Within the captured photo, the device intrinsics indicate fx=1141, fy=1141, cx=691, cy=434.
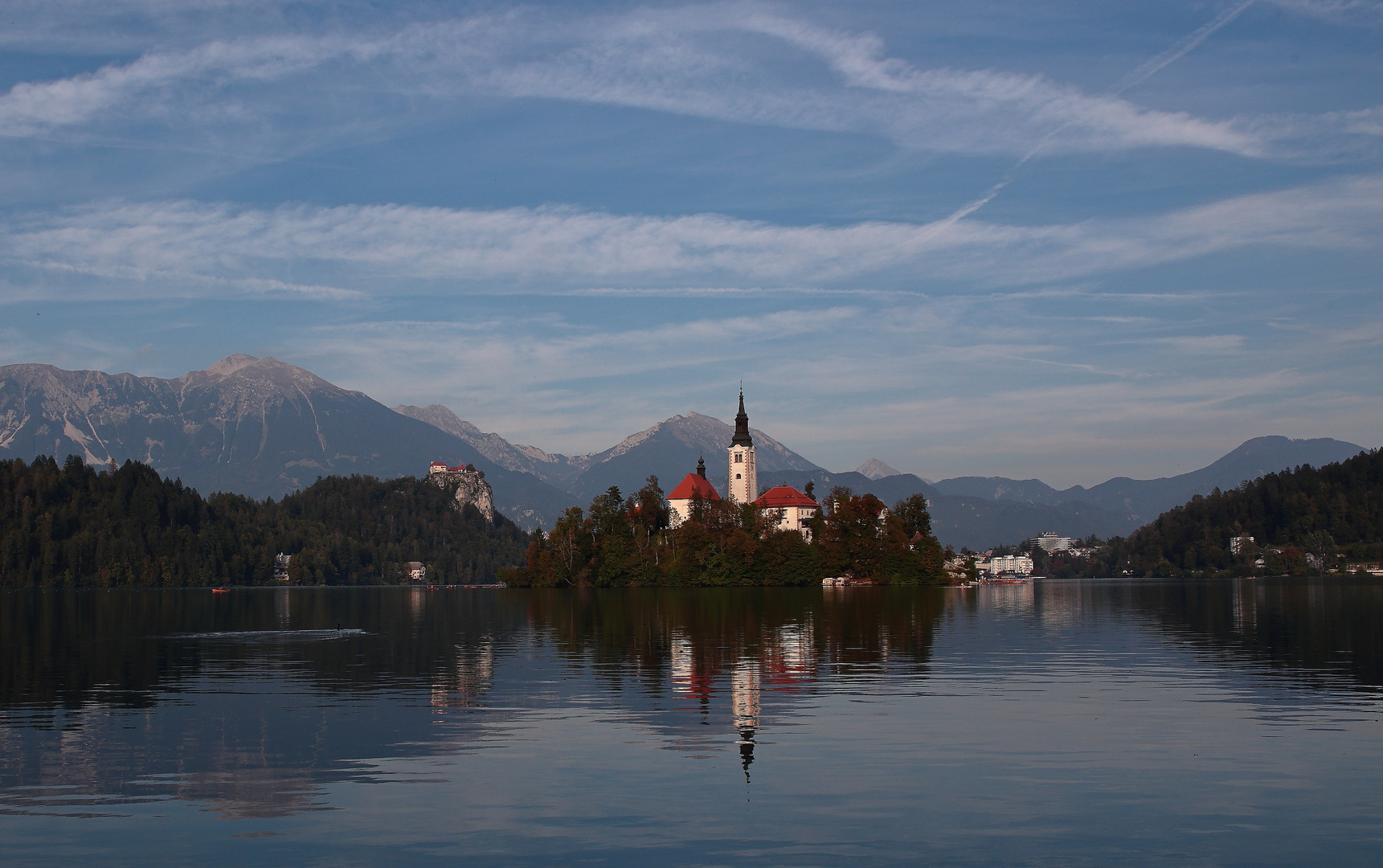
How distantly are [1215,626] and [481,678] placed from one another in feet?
146

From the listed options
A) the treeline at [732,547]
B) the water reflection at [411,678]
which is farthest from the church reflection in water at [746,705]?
the treeline at [732,547]

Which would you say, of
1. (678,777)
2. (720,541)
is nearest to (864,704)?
(678,777)

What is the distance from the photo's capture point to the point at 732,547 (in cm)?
15500

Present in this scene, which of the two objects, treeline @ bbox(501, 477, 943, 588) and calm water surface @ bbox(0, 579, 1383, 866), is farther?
treeline @ bbox(501, 477, 943, 588)

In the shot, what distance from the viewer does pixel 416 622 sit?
254 ft

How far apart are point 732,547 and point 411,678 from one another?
120m

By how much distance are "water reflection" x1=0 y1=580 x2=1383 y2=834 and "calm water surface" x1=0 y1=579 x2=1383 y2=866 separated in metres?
0.16

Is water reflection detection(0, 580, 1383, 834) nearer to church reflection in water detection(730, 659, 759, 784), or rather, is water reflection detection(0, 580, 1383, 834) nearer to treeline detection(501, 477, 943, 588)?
church reflection in water detection(730, 659, 759, 784)

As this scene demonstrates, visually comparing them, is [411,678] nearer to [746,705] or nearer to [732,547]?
[746,705]

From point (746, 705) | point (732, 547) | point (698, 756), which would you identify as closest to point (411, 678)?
point (746, 705)

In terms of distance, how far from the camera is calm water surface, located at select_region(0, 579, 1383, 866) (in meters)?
15.4

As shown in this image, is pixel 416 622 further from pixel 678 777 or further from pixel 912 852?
pixel 912 852

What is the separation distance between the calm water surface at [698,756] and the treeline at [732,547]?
108 metres

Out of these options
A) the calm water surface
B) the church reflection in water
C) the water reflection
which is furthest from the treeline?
the church reflection in water
